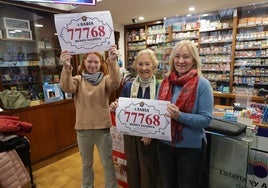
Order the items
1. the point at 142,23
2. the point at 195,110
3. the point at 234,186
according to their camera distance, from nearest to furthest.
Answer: the point at 195,110 → the point at 234,186 → the point at 142,23

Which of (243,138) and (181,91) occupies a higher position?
(181,91)

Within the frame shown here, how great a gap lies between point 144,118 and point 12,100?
1.84 m

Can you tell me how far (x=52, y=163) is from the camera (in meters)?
2.77

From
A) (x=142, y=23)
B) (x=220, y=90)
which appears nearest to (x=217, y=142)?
(x=220, y=90)

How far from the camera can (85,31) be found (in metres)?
1.33

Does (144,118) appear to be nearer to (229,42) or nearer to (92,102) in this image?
(92,102)

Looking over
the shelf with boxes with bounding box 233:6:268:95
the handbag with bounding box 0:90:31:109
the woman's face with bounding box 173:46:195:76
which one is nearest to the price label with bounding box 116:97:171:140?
the woman's face with bounding box 173:46:195:76

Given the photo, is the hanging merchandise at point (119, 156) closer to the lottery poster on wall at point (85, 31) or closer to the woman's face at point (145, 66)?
the woman's face at point (145, 66)

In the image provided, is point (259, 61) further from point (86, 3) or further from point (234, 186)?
point (86, 3)

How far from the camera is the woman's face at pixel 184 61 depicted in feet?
4.04

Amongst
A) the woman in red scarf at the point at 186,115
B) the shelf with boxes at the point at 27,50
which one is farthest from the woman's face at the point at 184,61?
the shelf with boxes at the point at 27,50

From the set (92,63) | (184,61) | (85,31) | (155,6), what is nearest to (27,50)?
(92,63)

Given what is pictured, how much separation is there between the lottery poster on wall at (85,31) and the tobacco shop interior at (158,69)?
0.49 meters

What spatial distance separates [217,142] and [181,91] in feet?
2.05
